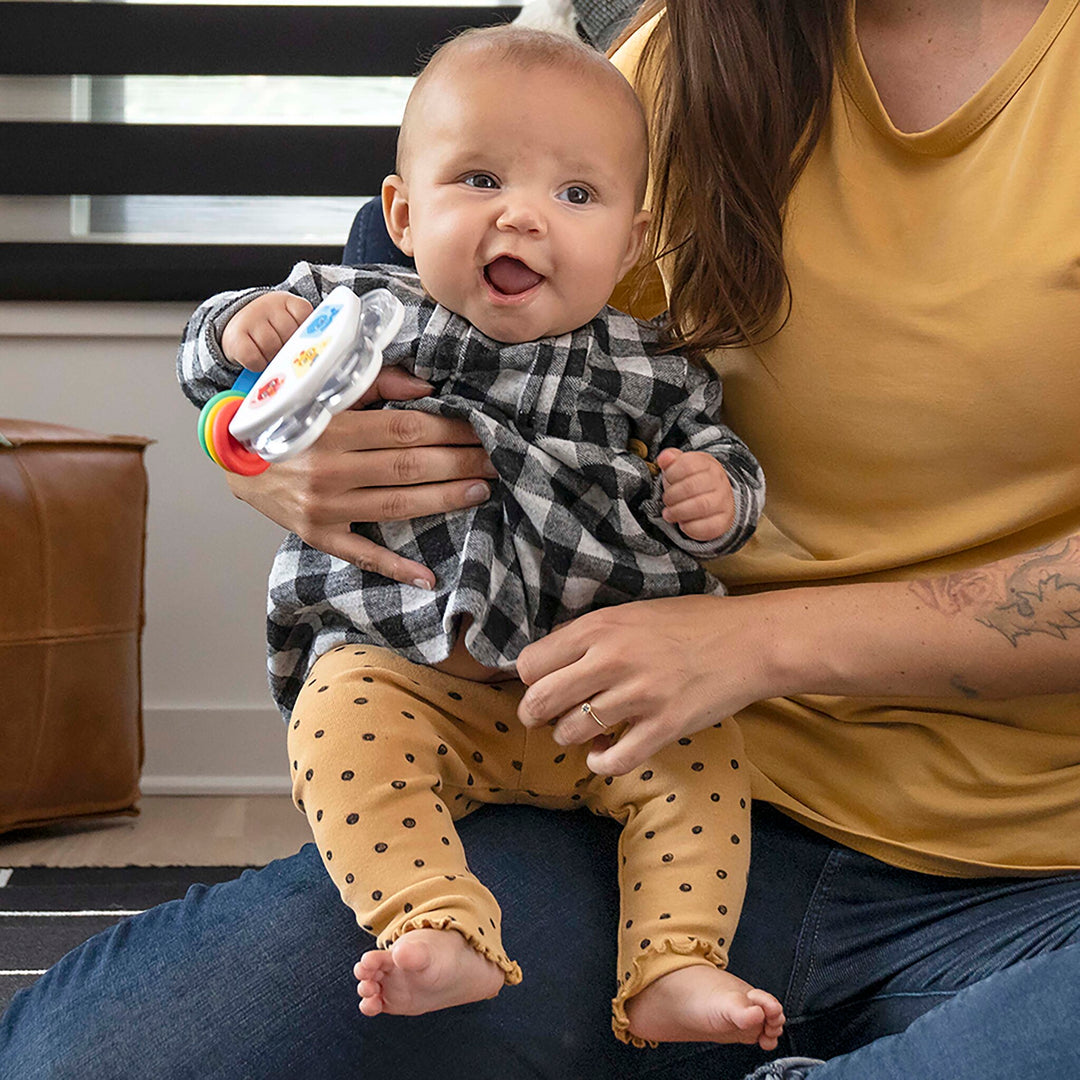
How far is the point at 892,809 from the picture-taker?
0.90 m

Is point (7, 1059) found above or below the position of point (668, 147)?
below

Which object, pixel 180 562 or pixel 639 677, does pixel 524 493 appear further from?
pixel 180 562

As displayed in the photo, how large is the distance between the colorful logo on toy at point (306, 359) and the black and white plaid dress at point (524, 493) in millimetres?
229

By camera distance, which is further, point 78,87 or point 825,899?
point 78,87

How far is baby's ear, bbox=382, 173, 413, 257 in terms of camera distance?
3.13ft

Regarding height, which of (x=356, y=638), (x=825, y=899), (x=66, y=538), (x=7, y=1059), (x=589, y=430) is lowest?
(x=66, y=538)

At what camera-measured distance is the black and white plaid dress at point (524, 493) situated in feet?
2.93

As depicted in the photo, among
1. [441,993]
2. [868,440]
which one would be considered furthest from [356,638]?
[868,440]

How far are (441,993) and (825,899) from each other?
0.32 meters

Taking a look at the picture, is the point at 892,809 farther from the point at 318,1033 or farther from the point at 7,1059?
the point at 7,1059

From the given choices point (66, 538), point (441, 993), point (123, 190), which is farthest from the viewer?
point (123, 190)

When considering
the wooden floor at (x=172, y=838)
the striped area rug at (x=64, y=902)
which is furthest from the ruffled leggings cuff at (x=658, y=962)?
the wooden floor at (x=172, y=838)

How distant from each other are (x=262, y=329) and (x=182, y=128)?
1657 millimetres

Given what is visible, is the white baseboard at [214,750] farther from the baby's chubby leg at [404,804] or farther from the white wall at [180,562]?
the baby's chubby leg at [404,804]
